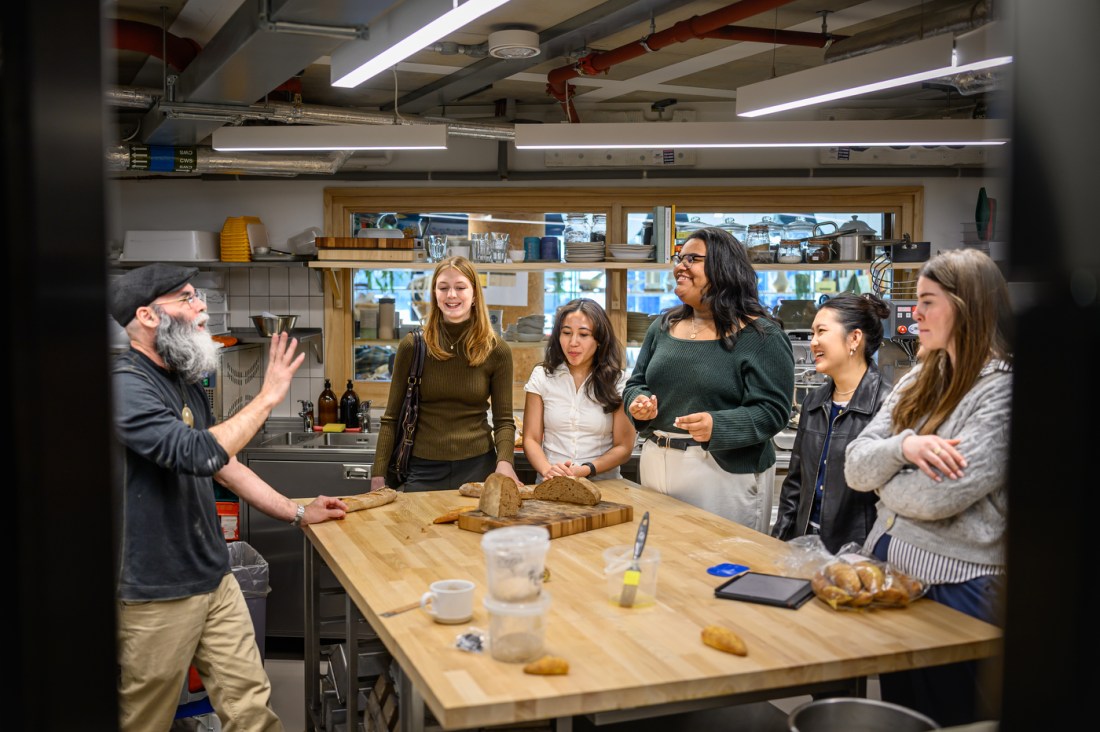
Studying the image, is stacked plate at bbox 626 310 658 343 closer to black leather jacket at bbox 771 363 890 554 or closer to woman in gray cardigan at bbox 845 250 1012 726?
black leather jacket at bbox 771 363 890 554

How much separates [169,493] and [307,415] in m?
3.27

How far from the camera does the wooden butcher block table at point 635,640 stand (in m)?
1.74

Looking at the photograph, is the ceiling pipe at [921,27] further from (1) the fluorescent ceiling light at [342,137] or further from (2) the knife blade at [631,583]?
(2) the knife blade at [631,583]

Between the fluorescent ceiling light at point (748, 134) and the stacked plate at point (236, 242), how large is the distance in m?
2.35

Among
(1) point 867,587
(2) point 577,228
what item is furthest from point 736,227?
(1) point 867,587

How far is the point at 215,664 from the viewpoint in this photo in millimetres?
2818

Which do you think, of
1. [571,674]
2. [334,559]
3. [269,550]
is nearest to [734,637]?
[571,674]

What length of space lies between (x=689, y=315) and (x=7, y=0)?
120 inches

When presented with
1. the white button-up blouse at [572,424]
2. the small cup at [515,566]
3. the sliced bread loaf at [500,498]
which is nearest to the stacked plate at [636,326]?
the white button-up blouse at [572,424]

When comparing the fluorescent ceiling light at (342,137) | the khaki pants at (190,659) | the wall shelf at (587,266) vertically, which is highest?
the fluorescent ceiling light at (342,137)

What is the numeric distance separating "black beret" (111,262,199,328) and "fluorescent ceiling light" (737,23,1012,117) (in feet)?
7.30

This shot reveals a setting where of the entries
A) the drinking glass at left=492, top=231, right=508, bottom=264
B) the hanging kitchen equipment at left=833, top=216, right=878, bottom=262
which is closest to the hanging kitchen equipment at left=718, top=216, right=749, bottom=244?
the hanging kitchen equipment at left=833, top=216, right=878, bottom=262

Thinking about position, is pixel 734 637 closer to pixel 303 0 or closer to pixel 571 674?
pixel 571 674

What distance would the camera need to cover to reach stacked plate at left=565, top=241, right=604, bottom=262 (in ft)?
19.1
